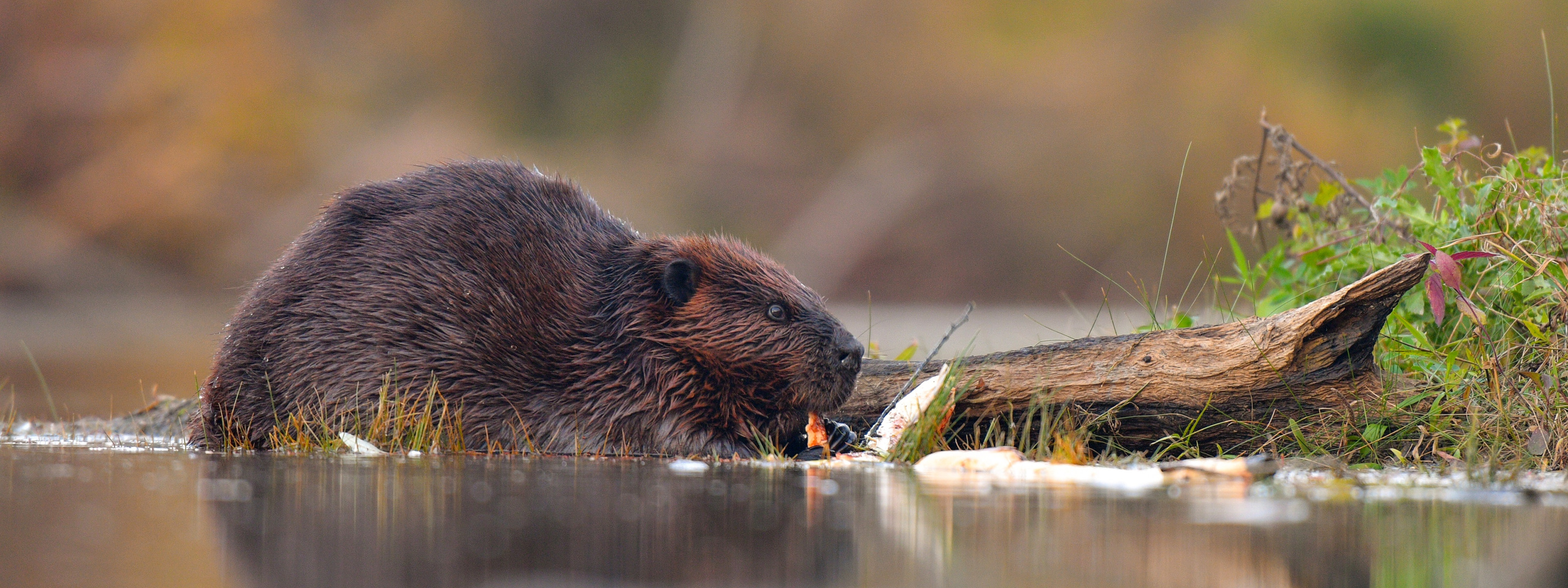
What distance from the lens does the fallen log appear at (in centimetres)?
391

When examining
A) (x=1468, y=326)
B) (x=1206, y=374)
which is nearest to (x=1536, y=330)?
(x=1468, y=326)

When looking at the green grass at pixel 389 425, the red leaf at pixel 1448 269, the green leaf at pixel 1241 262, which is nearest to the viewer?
the red leaf at pixel 1448 269

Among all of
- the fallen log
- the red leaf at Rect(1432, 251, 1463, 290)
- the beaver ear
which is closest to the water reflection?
the fallen log

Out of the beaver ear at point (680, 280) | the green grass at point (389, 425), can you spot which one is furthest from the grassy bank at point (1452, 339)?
the green grass at point (389, 425)

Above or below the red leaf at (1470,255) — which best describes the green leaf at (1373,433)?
below

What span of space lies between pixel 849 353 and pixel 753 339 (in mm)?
365

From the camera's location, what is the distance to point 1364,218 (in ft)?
20.4

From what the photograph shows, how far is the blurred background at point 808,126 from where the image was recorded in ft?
63.2

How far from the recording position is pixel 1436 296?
152 inches

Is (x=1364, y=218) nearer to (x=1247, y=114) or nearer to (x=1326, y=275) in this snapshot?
(x=1326, y=275)

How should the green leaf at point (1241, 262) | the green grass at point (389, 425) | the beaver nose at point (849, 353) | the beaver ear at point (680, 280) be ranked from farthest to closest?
the green leaf at point (1241, 262) < the beaver ear at point (680, 280) < the beaver nose at point (849, 353) < the green grass at point (389, 425)

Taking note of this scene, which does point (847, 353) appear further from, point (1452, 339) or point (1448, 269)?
point (1452, 339)

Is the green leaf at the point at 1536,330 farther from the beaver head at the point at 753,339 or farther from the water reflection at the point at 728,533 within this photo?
the beaver head at the point at 753,339

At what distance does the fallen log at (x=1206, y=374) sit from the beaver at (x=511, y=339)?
1.92 feet
